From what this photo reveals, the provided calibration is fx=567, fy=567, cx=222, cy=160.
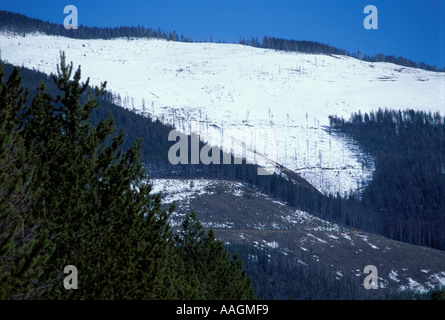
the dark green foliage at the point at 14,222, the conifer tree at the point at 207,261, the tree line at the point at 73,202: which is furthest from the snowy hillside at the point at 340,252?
the dark green foliage at the point at 14,222

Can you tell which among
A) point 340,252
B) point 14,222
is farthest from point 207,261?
point 340,252

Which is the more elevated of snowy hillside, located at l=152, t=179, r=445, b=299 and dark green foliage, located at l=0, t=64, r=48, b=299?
dark green foliage, located at l=0, t=64, r=48, b=299

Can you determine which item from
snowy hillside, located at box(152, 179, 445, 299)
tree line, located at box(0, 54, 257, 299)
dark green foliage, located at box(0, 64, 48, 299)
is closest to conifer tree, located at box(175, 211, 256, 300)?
tree line, located at box(0, 54, 257, 299)

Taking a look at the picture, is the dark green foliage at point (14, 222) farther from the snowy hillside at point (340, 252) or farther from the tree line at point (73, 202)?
the snowy hillside at point (340, 252)

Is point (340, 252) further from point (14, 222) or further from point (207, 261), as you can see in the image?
point (14, 222)

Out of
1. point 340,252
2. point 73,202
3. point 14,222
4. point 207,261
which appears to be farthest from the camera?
point 340,252

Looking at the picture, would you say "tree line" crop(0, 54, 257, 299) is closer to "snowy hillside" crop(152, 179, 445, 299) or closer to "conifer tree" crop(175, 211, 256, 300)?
"conifer tree" crop(175, 211, 256, 300)

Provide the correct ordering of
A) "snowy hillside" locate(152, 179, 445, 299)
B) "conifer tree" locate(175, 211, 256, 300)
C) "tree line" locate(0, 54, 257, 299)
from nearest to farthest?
"tree line" locate(0, 54, 257, 299) < "conifer tree" locate(175, 211, 256, 300) < "snowy hillside" locate(152, 179, 445, 299)

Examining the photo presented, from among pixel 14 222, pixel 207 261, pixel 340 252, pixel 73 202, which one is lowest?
pixel 340 252

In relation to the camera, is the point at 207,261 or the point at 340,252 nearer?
the point at 207,261

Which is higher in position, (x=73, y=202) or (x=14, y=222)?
(x=73, y=202)
